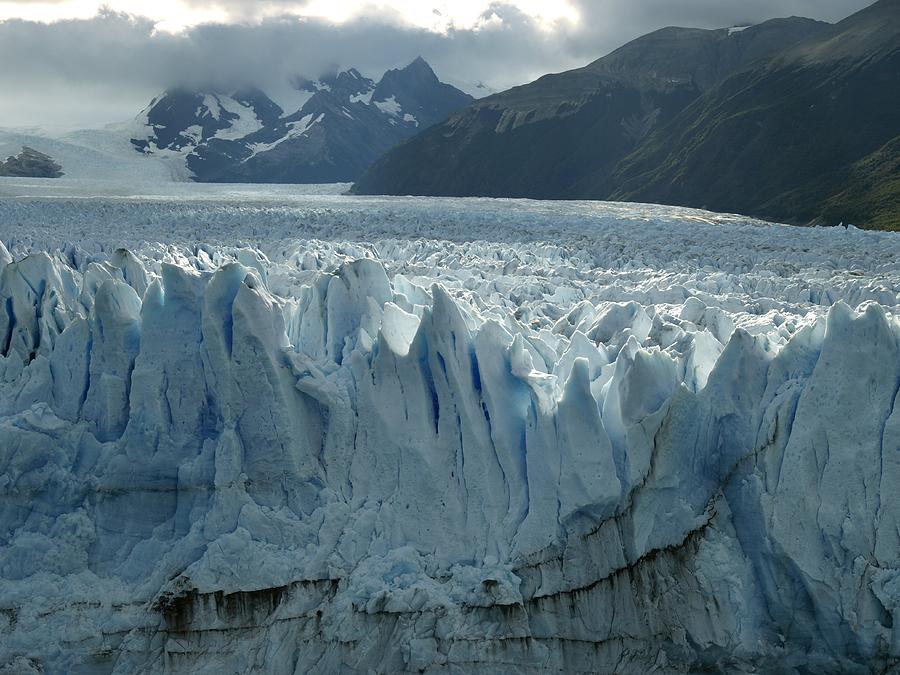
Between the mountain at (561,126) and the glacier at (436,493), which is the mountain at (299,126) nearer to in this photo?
the mountain at (561,126)

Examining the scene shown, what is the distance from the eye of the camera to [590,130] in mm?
88312

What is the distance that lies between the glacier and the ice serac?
0.02 metres

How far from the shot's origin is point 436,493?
728 centimetres

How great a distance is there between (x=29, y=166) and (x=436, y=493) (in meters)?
67.7

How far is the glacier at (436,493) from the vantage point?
261 inches

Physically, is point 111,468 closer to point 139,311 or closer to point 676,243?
point 139,311

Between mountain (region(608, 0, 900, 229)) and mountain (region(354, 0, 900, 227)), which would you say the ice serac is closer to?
mountain (region(354, 0, 900, 227))

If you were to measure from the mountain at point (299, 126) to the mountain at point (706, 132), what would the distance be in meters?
29.6

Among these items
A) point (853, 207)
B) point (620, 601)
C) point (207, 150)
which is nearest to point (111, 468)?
point (620, 601)

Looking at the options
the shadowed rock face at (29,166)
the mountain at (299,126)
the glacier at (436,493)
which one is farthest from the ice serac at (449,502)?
the mountain at (299,126)

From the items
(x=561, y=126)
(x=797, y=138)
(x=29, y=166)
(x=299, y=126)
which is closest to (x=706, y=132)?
(x=797, y=138)

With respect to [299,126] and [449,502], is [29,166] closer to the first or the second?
[449,502]

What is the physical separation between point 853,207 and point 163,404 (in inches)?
2003

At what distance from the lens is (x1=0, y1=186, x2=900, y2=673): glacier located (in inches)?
261
